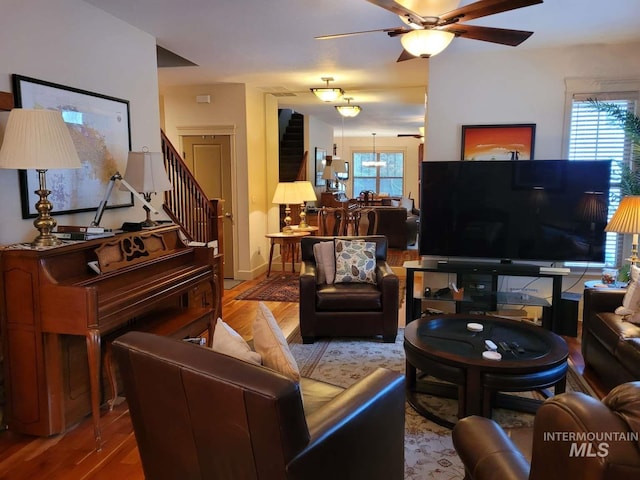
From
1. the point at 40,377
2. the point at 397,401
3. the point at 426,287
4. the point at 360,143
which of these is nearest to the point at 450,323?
the point at 397,401

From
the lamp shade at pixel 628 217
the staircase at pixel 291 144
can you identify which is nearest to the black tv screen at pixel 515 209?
the lamp shade at pixel 628 217

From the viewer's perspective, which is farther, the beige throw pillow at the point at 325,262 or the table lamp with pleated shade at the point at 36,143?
the beige throw pillow at the point at 325,262

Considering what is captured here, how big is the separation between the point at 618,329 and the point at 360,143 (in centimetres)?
1305

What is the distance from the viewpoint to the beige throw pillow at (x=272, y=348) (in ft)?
6.10

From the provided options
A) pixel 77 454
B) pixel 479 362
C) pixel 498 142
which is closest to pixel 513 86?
pixel 498 142

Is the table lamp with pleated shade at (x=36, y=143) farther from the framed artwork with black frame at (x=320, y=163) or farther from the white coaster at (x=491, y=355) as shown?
the framed artwork with black frame at (x=320, y=163)

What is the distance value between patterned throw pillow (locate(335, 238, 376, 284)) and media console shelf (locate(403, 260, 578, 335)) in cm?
40

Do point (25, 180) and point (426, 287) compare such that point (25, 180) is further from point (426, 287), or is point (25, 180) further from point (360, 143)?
point (360, 143)

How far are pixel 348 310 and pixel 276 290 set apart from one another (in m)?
2.10

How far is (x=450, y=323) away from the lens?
327cm

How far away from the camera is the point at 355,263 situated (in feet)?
14.5

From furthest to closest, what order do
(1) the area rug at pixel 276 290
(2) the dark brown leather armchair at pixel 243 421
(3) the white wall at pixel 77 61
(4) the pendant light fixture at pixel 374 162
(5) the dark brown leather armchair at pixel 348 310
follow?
(4) the pendant light fixture at pixel 374 162, (1) the area rug at pixel 276 290, (5) the dark brown leather armchair at pixel 348 310, (3) the white wall at pixel 77 61, (2) the dark brown leather armchair at pixel 243 421

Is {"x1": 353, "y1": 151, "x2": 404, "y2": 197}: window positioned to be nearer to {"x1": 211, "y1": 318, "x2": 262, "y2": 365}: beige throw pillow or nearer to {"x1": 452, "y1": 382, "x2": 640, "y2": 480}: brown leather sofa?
{"x1": 211, "y1": 318, "x2": 262, "y2": 365}: beige throw pillow

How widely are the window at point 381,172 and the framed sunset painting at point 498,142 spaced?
10.7m
